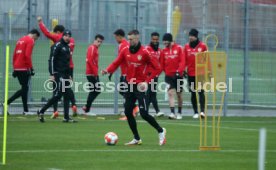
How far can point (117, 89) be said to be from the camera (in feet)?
82.0

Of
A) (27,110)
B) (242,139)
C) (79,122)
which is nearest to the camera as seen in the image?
(242,139)

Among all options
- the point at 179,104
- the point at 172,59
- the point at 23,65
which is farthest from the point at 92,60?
the point at 179,104

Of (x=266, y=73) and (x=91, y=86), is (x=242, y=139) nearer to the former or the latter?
(x=91, y=86)

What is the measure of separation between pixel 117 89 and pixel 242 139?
26.9ft

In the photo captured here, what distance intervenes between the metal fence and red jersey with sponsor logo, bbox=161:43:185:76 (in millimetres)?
2243

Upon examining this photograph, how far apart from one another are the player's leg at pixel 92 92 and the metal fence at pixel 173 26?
112 cm

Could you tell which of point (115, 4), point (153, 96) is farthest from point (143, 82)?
point (115, 4)

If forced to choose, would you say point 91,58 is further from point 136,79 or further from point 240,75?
point 136,79

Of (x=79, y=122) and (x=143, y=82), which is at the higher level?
(x=143, y=82)

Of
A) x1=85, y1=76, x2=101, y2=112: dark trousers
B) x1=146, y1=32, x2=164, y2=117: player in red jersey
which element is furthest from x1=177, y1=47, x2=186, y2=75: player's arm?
x1=85, y1=76, x2=101, y2=112: dark trousers

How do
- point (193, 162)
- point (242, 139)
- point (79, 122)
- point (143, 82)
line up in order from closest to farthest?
1. point (193, 162)
2. point (143, 82)
3. point (242, 139)
4. point (79, 122)

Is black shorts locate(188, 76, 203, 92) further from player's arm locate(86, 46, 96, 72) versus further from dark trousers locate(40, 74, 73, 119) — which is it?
dark trousers locate(40, 74, 73, 119)

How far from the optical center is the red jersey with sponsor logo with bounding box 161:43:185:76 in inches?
934

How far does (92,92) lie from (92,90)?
0.09 meters
